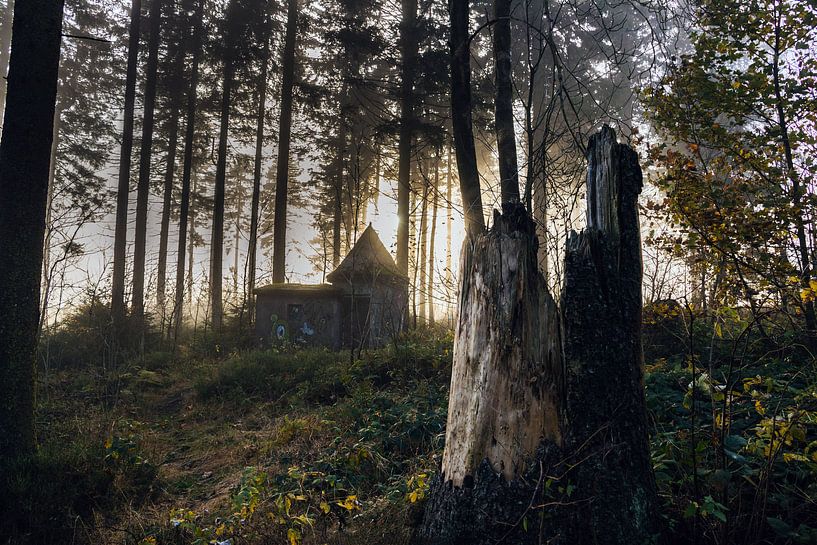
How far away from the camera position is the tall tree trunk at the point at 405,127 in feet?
54.9

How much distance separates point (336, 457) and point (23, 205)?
14.6 feet

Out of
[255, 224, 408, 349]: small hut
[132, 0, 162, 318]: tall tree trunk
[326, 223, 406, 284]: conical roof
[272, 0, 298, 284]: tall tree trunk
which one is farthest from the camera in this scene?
[272, 0, 298, 284]: tall tree trunk

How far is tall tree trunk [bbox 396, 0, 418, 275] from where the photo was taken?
16734mm

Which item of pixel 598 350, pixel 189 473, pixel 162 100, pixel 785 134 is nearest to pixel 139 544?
pixel 189 473

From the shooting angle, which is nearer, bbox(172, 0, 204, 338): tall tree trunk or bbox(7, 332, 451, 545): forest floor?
bbox(7, 332, 451, 545): forest floor

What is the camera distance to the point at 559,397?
3.08 meters

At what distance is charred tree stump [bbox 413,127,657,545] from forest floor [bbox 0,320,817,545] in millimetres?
377

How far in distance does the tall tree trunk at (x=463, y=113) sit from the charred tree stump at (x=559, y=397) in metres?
4.78

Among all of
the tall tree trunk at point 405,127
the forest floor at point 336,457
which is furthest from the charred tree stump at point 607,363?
the tall tree trunk at point 405,127

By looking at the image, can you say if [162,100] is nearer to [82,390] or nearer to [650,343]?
[82,390]

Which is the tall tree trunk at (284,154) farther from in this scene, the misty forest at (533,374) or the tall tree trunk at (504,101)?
the tall tree trunk at (504,101)

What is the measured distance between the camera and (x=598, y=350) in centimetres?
305

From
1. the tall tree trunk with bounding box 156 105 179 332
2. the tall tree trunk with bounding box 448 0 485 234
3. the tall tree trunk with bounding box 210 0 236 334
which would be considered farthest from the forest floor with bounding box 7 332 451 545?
the tall tree trunk with bounding box 156 105 179 332

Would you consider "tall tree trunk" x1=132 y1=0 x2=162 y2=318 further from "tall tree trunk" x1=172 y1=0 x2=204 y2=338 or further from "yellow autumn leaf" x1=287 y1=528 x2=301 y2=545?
"yellow autumn leaf" x1=287 y1=528 x2=301 y2=545
